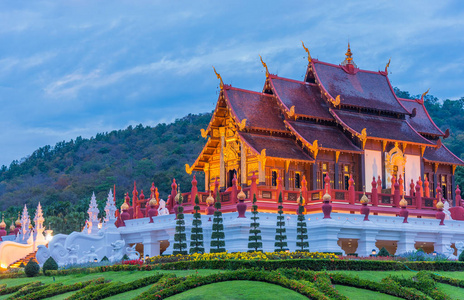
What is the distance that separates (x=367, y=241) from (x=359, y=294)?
11279 millimetres

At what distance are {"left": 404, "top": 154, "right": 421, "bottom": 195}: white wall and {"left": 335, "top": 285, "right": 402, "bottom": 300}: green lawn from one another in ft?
59.1

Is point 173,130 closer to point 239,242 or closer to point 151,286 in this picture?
point 239,242

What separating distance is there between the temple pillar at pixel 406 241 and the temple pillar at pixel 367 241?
5.55 feet

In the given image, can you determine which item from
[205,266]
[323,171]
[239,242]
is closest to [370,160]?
[323,171]

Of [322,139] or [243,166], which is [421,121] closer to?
[322,139]

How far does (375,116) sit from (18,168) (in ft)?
254

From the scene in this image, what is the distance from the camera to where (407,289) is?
2511 cm

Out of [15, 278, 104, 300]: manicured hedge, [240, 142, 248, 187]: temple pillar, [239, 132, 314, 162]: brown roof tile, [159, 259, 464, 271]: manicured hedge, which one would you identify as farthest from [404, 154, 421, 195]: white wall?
[15, 278, 104, 300]: manicured hedge

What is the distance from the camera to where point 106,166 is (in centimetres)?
9731

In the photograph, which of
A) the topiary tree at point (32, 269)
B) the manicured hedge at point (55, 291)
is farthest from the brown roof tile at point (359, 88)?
the manicured hedge at point (55, 291)

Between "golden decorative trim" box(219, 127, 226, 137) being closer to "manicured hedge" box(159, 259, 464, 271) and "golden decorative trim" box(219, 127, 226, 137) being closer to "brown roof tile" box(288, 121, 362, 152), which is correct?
"brown roof tile" box(288, 121, 362, 152)

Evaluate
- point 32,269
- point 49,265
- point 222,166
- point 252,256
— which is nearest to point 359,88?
point 222,166

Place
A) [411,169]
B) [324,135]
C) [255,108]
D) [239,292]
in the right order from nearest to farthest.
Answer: [239,292]
[324,135]
[255,108]
[411,169]

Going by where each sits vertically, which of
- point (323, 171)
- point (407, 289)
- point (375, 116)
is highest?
point (375, 116)
